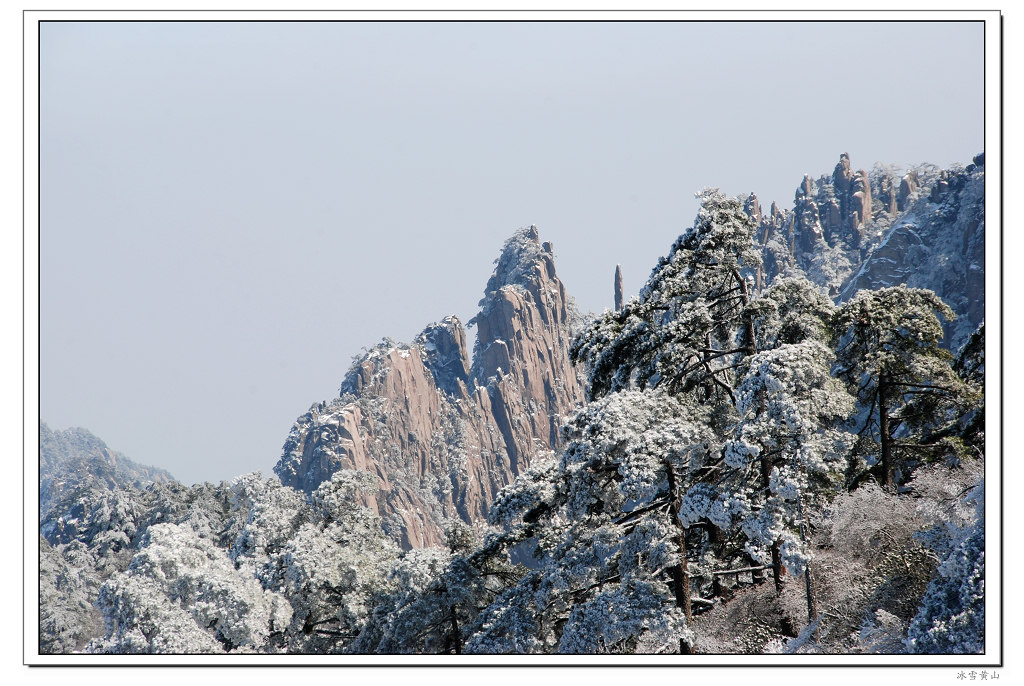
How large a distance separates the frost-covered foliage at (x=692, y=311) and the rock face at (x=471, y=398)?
12156cm

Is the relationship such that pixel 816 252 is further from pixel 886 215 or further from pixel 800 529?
pixel 800 529

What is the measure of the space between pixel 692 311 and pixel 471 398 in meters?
142

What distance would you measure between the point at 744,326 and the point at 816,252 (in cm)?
14179

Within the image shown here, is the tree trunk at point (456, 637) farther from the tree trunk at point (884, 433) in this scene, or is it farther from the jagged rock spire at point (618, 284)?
the jagged rock spire at point (618, 284)

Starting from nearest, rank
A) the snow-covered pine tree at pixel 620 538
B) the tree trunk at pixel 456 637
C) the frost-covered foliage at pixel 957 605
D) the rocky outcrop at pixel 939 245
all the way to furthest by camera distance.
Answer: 1. the frost-covered foliage at pixel 957 605
2. the snow-covered pine tree at pixel 620 538
3. the tree trunk at pixel 456 637
4. the rocky outcrop at pixel 939 245

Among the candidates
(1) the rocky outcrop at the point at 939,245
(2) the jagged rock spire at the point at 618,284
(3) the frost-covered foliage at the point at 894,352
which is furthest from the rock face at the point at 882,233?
(3) the frost-covered foliage at the point at 894,352

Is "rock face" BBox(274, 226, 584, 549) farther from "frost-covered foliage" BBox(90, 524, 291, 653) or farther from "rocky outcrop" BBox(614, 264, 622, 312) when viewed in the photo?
"frost-covered foliage" BBox(90, 524, 291, 653)

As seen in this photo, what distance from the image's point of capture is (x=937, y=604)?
11234 mm

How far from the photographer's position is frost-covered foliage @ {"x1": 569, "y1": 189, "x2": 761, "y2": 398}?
1569cm

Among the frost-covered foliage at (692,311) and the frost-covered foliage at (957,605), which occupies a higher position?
the frost-covered foliage at (692,311)

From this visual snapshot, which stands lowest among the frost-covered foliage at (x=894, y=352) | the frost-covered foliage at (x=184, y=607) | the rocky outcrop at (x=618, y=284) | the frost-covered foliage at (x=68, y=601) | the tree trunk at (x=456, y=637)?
the frost-covered foliage at (x=68, y=601)

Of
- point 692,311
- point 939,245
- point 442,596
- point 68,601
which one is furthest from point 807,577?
point 939,245

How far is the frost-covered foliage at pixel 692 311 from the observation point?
618 inches

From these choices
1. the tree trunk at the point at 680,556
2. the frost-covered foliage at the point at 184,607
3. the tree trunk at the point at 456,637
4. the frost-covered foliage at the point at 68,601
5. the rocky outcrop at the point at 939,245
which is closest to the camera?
the tree trunk at the point at 680,556
